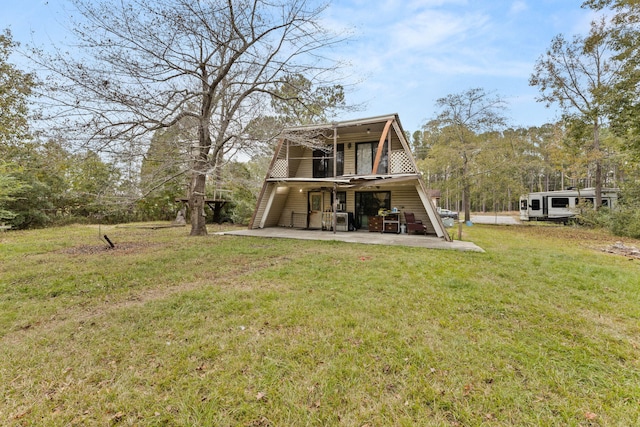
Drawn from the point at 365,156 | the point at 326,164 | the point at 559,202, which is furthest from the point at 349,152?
the point at 559,202

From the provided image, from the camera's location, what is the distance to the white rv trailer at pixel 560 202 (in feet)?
56.5

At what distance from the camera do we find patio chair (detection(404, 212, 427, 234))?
10695 millimetres

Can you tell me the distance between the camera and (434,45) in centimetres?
1063

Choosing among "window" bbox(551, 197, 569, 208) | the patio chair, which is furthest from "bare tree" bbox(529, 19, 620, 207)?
the patio chair

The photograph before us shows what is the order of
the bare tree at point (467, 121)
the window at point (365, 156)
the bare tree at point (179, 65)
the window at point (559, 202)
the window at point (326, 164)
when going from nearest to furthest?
the bare tree at point (179, 65), the window at point (365, 156), the window at point (326, 164), the bare tree at point (467, 121), the window at point (559, 202)

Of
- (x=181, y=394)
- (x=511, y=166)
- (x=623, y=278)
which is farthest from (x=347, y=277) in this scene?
(x=511, y=166)

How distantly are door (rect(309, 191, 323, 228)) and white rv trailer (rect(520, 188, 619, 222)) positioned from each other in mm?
16773

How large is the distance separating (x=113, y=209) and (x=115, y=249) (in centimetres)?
189

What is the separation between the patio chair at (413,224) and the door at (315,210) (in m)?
4.18

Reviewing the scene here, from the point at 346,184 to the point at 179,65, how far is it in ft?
22.8

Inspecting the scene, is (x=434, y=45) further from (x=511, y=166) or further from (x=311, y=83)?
(x=511, y=166)

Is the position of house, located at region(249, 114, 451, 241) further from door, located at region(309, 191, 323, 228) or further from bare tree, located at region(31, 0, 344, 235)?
bare tree, located at region(31, 0, 344, 235)

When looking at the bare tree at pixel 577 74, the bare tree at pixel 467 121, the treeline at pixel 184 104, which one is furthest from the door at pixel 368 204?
the bare tree at pixel 577 74

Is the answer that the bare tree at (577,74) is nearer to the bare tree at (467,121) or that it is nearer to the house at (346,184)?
the bare tree at (467,121)
